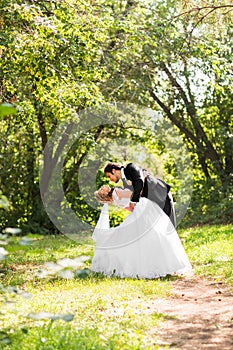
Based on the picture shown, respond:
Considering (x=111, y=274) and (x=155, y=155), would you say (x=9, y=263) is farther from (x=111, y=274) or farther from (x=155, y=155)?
(x=155, y=155)

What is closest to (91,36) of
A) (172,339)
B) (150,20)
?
(150,20)

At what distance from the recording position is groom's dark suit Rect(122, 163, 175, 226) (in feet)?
28.1

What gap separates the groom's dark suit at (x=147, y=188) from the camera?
858 cm

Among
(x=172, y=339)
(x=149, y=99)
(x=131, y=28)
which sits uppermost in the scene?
(x=131, y=28)

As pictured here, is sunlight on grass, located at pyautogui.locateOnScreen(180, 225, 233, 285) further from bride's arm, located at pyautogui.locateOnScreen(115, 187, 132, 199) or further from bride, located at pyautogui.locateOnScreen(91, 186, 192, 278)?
bride's arm, located at pyautogui.locateOnScreen(115, 187, 132, 199)

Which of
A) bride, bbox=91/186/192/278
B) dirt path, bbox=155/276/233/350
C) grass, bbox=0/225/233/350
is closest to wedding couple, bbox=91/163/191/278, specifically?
bride, bbox=91/186/192/278

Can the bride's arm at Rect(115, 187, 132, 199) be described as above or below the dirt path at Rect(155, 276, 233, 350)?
above

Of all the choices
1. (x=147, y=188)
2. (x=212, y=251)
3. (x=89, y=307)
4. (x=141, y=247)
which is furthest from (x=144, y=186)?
(x=89, y=307)

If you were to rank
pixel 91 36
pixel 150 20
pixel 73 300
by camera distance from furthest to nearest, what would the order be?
1. pixel 150 20
2. pixel 91 36
3. pixel 73 300

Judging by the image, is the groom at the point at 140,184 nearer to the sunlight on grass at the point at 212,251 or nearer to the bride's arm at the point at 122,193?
the bride's arm at the point at 122,193

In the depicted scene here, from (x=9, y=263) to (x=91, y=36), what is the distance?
4578mm

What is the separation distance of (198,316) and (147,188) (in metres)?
3.12

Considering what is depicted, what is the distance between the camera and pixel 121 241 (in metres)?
8.52

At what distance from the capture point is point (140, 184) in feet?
28.2
